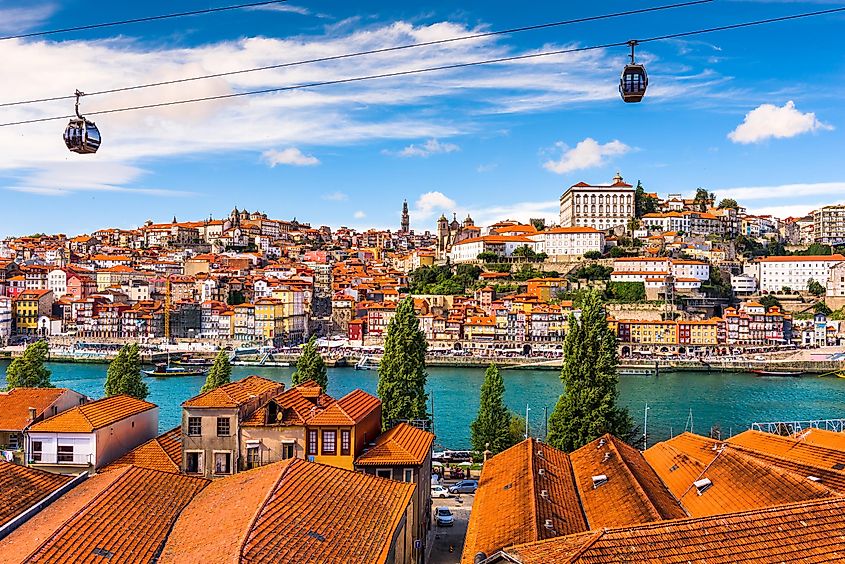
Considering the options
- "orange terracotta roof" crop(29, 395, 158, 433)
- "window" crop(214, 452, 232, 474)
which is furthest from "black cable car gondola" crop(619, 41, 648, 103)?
"orange terracotta roof" crop(29, 395, 158, 433)

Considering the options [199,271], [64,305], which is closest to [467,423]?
[64,305]

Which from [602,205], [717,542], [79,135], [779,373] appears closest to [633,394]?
[779,373]

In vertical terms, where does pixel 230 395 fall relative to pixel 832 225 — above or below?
below

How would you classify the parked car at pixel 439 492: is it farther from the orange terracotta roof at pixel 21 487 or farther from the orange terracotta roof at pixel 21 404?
the orange terracotta roof at pixel 21 404

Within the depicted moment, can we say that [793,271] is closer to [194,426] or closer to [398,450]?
[398,450]

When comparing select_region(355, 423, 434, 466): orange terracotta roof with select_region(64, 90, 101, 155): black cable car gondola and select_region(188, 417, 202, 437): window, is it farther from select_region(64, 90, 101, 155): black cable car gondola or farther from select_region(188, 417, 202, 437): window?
select_region(64, 90, 101, 155): black cable car gondola

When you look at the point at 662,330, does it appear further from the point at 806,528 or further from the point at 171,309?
the point at 806,528

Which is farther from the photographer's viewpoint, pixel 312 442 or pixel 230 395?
pixel 230 395
